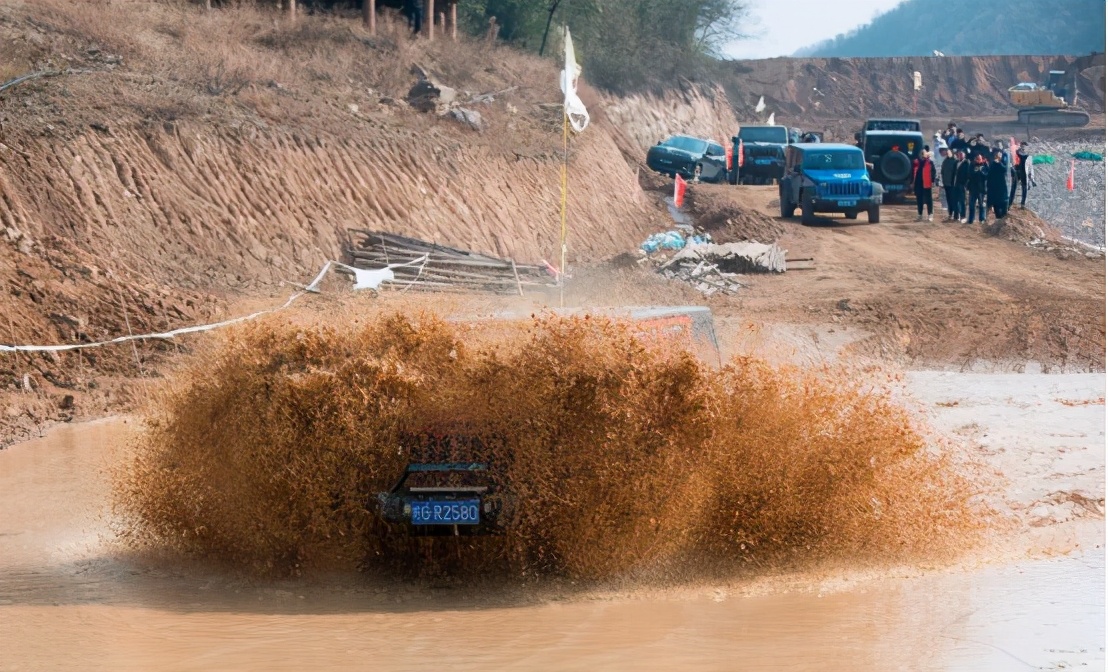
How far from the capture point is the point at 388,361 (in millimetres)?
7238

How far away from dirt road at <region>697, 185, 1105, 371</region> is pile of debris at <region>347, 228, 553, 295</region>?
11.9ft

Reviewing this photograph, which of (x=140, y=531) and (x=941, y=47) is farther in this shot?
(x=941, y=47)

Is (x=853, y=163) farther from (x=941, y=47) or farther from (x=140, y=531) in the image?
(x=941, y=47)

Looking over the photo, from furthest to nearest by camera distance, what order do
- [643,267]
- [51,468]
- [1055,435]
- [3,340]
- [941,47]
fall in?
[941,47]
[643,267]
[3,340]
[1055,435]
[51,468]

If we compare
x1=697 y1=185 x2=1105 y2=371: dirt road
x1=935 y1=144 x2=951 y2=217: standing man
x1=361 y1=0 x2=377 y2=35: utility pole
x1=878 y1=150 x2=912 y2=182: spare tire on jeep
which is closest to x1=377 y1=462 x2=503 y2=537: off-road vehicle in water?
x1=697 y1=185 x2=1105 y2=371: dirt road

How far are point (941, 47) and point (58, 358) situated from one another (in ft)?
514

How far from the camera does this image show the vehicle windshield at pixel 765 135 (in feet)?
135

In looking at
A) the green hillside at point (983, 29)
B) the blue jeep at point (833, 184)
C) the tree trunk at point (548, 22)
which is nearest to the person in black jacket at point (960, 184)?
the blue jeep at point (833, 184)

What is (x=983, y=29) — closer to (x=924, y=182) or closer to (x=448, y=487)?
(x=924, y=182)

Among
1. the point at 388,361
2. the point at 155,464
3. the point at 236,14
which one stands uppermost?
the point at 236,14

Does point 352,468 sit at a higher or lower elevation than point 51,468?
higher

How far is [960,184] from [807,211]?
3.56m

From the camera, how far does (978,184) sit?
92.8 feet

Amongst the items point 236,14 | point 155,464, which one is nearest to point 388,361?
point 155,464
